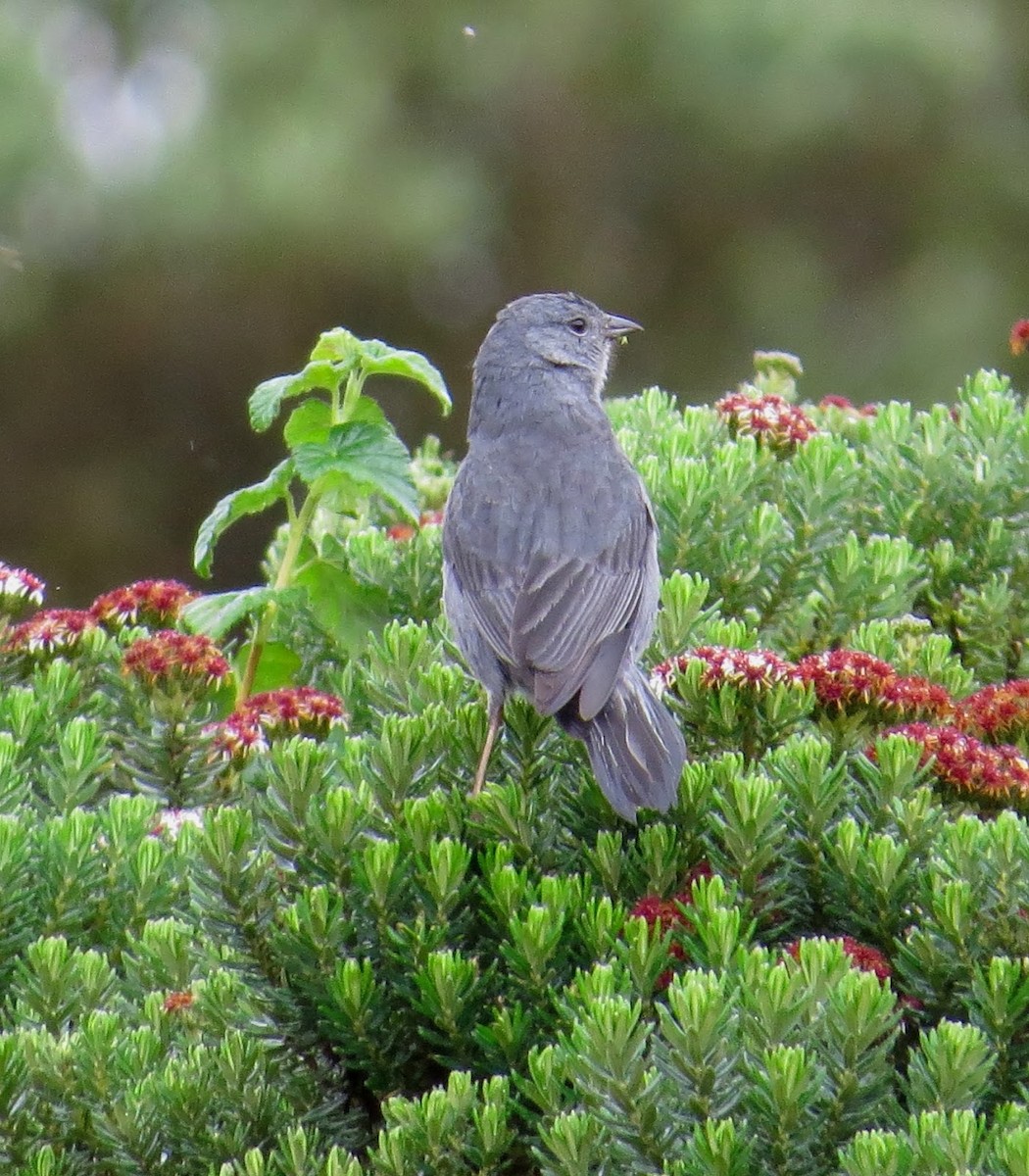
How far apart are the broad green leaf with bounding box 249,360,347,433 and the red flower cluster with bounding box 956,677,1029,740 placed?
174cm

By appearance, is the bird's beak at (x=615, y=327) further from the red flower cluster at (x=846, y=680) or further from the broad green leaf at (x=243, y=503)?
the red flower cluster at (x=846, y=680)

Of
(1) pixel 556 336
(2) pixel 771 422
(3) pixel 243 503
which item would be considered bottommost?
(3) pixel 243 503

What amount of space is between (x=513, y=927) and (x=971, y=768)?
2.77 feet

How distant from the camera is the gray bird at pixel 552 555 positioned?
11.7ft

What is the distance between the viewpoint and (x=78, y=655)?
4004 millimetres

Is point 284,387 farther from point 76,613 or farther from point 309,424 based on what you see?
point 76,613

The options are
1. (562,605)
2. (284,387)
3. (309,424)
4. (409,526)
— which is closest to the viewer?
(562,605)

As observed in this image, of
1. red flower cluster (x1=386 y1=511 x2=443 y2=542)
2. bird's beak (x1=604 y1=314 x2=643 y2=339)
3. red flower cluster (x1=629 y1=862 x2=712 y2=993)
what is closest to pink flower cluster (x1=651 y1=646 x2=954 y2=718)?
red flower cluster (x1=629 y1=862 x2=712 y2=993)

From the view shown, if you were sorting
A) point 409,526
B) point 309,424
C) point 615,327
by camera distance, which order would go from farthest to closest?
point 615,327
point 409,526
point 309,424

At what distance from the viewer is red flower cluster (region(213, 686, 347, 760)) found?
352 centimetres

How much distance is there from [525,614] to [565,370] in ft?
4.23

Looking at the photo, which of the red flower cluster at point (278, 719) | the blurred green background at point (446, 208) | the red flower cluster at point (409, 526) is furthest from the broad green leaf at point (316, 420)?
the blurred green background at point (446, 208)

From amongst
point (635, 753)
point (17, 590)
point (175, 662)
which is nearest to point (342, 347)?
point (17, 590)

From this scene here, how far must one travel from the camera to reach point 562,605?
4.11 metres
